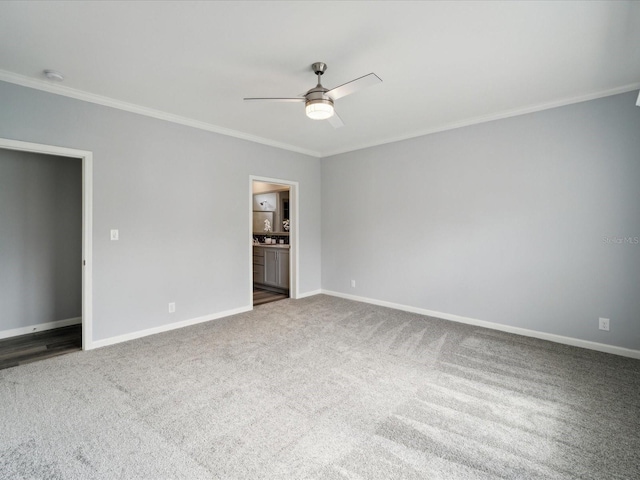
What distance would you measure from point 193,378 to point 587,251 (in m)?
4.11

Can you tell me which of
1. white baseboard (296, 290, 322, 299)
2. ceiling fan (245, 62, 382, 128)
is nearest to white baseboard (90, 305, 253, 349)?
white baseboard (296, 290, 322, 299)

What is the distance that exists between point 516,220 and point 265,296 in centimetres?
421

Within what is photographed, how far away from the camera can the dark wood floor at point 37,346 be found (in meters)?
3.05

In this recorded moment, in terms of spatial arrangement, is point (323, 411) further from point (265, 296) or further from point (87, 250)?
point (265, 296)

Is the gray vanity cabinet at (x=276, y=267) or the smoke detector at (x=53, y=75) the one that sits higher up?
the smoke detector at (x=53, y=75)

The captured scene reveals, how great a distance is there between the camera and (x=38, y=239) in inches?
155

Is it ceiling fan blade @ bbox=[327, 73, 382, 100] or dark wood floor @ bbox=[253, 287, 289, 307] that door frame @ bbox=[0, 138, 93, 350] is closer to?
dark wood floor @ bbox=[253, 287, 289, 307]

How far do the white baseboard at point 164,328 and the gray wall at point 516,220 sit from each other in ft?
7.14

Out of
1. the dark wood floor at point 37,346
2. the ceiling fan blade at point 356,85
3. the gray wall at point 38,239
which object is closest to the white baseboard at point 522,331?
the ceiling fan blade at point 356,85

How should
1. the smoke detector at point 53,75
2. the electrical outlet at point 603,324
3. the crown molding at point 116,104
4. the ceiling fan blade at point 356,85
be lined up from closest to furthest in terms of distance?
1. the ceiling fan blade at point 356,85
2. the smoke detector at point 53,75
3. the crown molding at point 116,104
4. the electrical outlet at point 603,324

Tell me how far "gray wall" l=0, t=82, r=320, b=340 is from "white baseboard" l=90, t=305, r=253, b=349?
2.1 inches

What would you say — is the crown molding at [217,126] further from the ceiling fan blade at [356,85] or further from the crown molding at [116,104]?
the ceiling fan blade at [356,85]

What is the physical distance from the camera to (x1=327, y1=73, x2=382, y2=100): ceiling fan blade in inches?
84.1

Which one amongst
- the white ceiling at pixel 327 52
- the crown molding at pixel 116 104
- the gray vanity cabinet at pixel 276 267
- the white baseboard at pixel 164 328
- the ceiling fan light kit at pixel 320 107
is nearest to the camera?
the white ceiling at pixel 327 52
